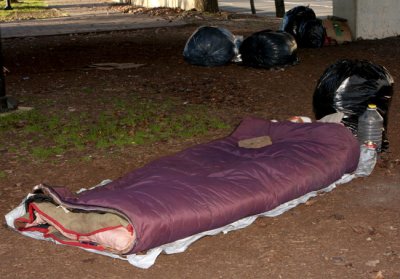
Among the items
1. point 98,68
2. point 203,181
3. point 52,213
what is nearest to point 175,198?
point 203,181

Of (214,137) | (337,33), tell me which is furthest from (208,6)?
(214,137)

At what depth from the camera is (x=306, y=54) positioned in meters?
12.1

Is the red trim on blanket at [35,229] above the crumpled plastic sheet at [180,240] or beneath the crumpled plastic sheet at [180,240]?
above

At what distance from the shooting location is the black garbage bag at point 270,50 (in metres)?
10.8

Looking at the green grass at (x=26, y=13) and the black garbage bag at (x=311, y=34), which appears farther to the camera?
the green grass at (x=26, y=13)

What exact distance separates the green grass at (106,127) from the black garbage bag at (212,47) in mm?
2406

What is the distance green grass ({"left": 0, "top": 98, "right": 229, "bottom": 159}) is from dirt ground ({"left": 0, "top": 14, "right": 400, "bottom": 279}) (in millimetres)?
249

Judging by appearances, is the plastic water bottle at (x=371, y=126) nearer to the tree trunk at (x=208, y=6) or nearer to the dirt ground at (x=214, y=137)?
the dirt ground at (x=214, y=137)

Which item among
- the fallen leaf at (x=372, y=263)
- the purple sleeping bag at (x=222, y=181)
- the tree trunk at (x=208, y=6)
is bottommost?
the fallen leaf at (x=372, y=263)

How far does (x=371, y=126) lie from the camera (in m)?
6.46

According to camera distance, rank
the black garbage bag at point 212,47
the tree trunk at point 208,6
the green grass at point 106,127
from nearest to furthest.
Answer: the green grass at point 106,127
the black garbage bag at point 212,47
the tree trunk at point 208,6

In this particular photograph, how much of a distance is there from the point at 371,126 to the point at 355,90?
1.70 ft

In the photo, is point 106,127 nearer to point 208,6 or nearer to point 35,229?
point 35,229

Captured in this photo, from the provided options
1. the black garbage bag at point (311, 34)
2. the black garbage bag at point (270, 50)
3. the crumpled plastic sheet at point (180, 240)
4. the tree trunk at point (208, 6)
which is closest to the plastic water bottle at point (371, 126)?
the crumpled plastic sheet at point (180, 240)
